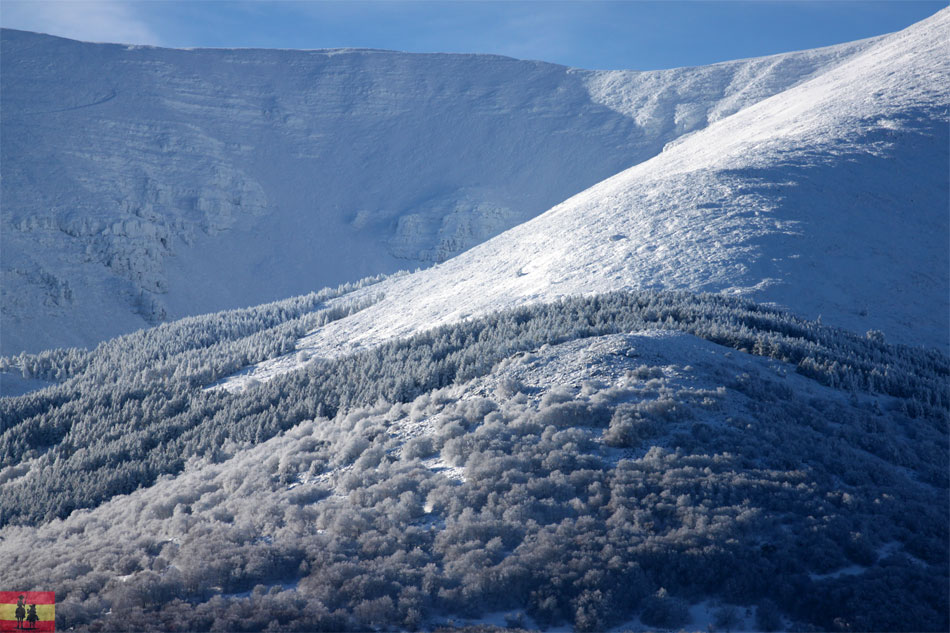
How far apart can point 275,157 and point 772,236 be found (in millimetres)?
69262

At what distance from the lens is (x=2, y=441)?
82.4ft

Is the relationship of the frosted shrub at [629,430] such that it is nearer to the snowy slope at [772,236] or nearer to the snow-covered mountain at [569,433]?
the snow-covered mountain at [569,433]

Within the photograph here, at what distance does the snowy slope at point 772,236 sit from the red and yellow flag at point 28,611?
754 inches

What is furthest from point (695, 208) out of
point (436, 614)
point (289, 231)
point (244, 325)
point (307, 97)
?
point (307, 97)

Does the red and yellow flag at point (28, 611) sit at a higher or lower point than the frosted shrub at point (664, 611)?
higher

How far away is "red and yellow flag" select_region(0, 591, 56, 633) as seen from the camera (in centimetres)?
1077

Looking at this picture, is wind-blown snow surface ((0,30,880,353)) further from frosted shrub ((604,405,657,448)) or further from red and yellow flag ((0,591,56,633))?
red and yellow flag ((0,591,56,633))

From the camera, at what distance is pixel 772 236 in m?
32.3

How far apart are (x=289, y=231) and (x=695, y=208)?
5364 centimetres

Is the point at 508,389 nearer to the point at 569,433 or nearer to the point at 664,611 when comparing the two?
the point at 569,433

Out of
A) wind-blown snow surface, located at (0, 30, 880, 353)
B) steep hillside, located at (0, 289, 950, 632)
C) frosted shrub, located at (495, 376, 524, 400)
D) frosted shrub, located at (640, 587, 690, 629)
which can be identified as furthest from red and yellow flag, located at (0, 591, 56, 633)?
wind-blown snow surface, located at (0, 30, 880, 353)

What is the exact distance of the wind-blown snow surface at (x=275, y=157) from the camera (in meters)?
64.0

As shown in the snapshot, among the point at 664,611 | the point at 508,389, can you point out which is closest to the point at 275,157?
the point at 508,389

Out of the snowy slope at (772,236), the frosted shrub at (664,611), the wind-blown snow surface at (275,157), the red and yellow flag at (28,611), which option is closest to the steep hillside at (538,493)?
the frosted shrub at (664,611)
